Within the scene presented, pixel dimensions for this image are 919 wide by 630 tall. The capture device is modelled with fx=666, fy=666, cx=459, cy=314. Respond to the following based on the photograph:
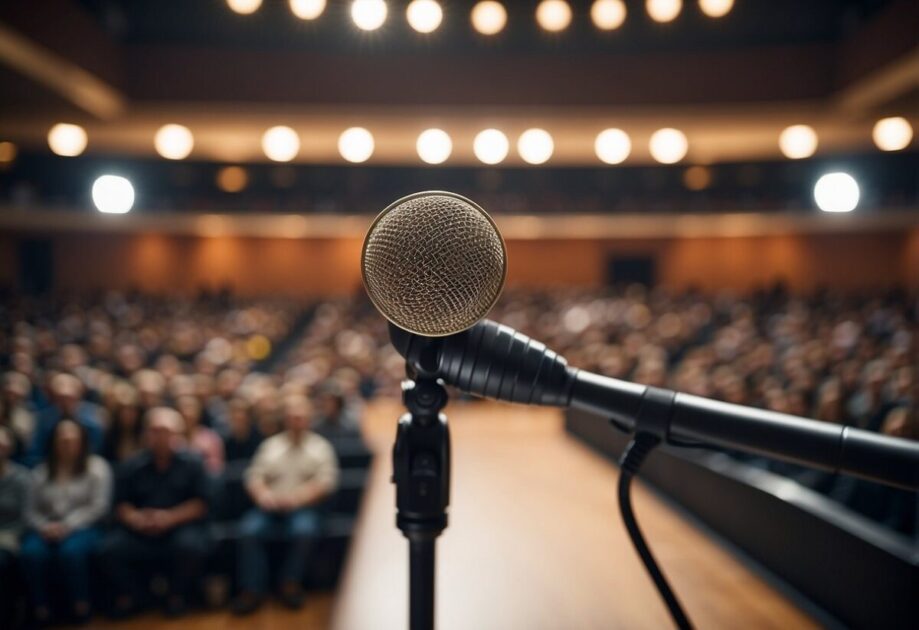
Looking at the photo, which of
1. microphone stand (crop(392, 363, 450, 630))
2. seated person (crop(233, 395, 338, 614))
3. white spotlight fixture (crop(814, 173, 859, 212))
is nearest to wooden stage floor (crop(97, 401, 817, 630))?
microphone stand (crop(392, 363, 450, 630))

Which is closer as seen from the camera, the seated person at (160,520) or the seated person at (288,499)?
the seated person at (160,520)

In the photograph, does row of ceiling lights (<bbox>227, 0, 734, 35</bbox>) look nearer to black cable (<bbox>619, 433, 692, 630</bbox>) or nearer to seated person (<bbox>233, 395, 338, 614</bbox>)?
seated person (<bbox>233, 395, 338, 614</bbox>)

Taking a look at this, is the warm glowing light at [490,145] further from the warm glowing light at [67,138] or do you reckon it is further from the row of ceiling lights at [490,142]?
the warm glowing light at [67,138]

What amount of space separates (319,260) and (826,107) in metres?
14.8

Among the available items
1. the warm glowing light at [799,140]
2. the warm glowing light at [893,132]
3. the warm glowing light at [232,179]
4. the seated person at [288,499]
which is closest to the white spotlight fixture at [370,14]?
the seated person at [288,499]

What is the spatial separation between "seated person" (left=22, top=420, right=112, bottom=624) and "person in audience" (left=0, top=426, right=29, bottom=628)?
0.06 metres

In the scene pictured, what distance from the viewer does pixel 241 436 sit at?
4.83m

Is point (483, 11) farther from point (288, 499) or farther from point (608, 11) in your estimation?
point (288, 499)

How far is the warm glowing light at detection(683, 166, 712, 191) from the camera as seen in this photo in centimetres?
1906

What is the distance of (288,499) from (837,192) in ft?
13.7

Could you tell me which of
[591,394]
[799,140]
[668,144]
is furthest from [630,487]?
[799,140]

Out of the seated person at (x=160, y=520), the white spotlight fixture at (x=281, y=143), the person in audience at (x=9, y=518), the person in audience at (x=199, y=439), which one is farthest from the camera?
the white spotlight fixture at (x=281, y=143)

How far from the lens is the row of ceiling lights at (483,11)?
16.7 ft

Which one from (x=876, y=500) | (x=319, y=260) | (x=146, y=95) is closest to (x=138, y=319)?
(x=146, y=95)
